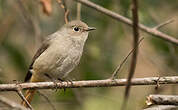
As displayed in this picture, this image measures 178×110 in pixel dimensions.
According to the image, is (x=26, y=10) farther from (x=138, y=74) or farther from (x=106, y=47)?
(x=138, y=74)

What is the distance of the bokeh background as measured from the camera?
5219mm

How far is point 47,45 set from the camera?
494cm

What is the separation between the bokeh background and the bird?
Result: 340 mm

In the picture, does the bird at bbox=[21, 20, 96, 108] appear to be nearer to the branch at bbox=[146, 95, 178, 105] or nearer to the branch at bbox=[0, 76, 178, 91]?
the branch at bbox=[0, 76, 178, 91]

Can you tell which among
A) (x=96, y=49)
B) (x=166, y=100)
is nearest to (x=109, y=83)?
(x=166, y=100)

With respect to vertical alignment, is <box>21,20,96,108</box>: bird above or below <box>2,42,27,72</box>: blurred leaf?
below

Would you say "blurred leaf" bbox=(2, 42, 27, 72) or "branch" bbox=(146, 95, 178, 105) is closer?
"branch" bbox=(146, 95, 178, 105)

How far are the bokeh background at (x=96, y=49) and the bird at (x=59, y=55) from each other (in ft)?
1.12

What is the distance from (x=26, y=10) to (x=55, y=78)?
100 centimetres

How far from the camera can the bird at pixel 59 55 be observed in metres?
4.62

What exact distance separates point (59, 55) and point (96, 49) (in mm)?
1119

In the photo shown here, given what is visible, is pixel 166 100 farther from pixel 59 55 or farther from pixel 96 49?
pixel 96 49

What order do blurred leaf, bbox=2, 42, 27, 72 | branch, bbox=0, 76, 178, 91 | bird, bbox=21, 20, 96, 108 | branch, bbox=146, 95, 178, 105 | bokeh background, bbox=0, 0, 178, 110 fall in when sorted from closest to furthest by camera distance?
branch, bbox=146, 95, 178, 105 < branch, bbox=0, 76, 178, 91 < bird, bbox=21, 20, 96, 108 < bokeh background, bbox=0, 0, 178, 110 < blurred leaf, bbox=2, 42, 27, 72

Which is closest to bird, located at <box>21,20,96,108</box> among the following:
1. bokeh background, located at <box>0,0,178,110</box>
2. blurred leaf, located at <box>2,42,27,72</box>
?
bokeh background, located at <box>0,0,178,110</box>
